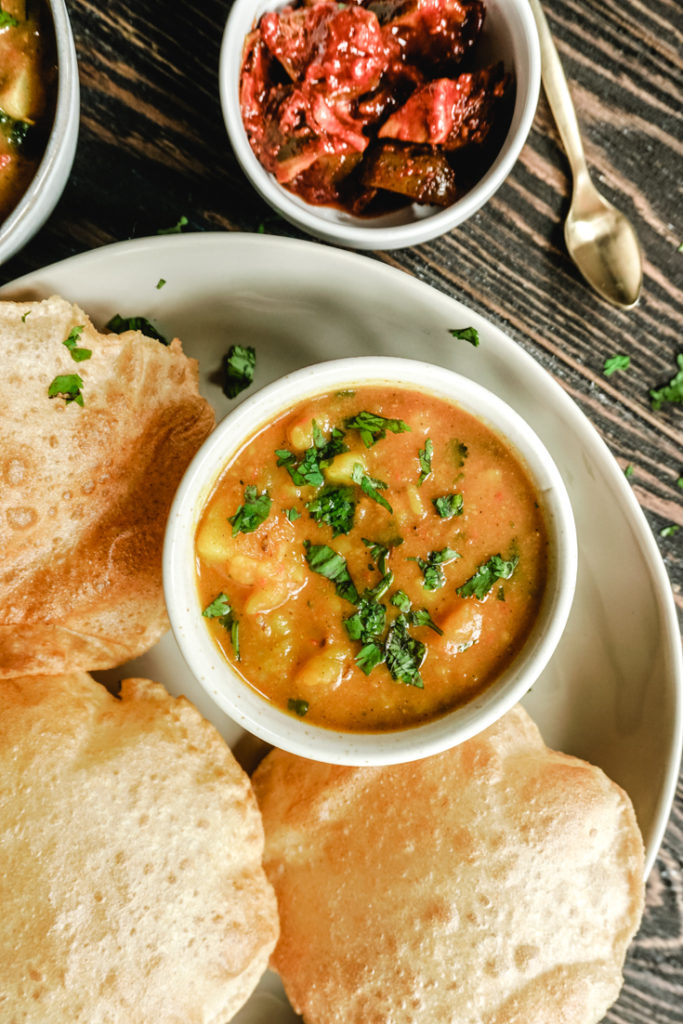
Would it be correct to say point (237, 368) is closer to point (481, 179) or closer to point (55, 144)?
point (55, 144)

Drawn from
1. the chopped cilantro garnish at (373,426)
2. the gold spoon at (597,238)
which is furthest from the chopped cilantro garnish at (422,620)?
the gold spoon at (597,238)

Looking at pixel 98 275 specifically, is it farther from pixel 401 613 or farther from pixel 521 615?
pixel 521 615

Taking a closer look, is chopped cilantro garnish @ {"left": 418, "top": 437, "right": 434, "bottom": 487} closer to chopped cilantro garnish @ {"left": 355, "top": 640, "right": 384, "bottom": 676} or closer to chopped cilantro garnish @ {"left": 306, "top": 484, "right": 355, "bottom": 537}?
chopped cilantro garnish @ {"left": 306, "top": 484, "right": 355, "bottom": 537}

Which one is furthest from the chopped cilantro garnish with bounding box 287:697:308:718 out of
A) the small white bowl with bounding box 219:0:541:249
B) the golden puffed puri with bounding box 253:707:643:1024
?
the small white bowl with bounding box 219:0:541:249

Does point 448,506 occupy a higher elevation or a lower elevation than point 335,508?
higher

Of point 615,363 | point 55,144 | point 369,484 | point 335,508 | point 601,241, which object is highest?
point 601,241

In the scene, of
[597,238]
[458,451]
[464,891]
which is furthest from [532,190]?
[464,891]

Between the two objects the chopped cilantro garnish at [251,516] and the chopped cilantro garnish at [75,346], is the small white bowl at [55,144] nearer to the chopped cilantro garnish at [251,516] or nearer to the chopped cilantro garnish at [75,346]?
the chopped cilantro garnish at [75,346]
